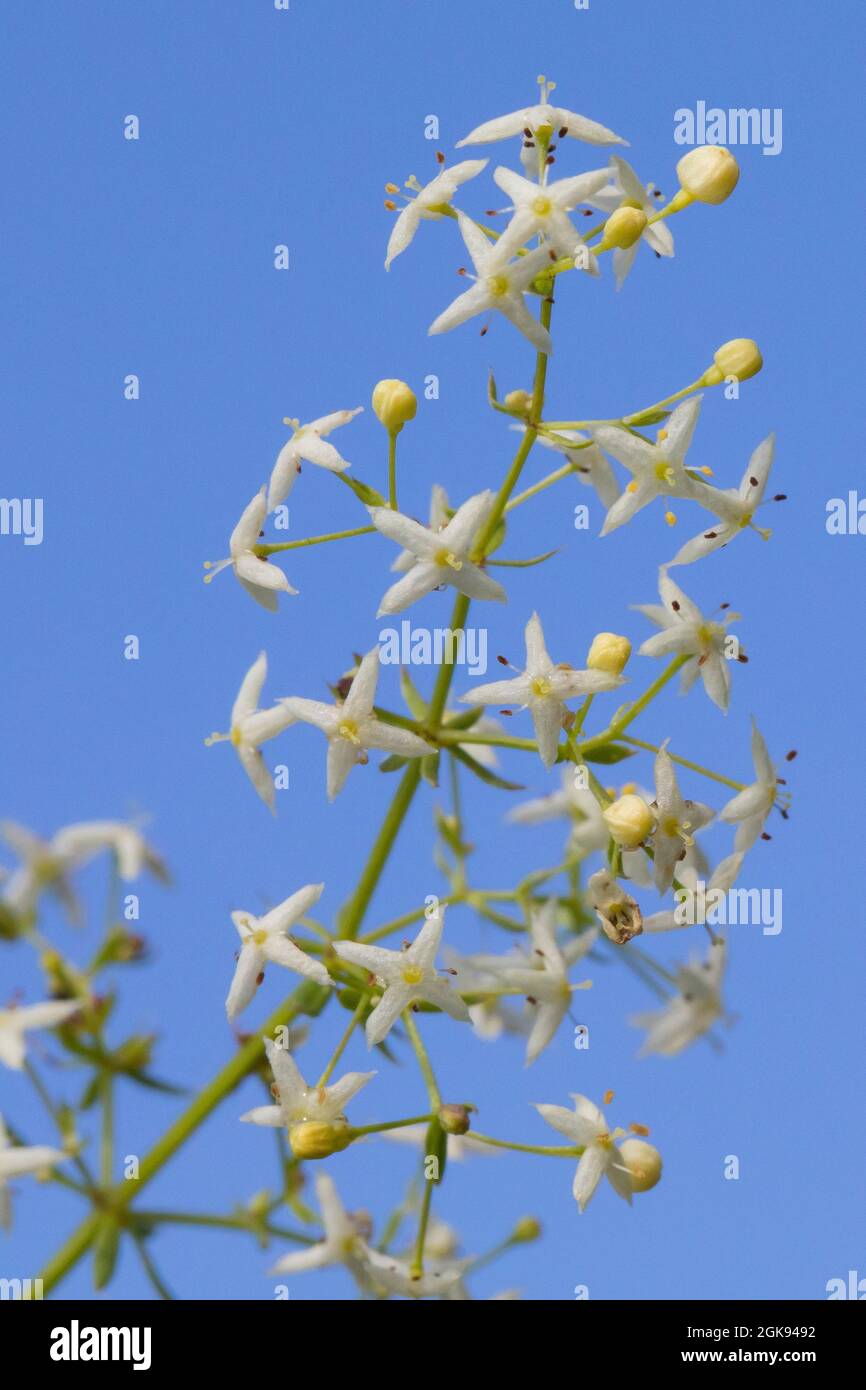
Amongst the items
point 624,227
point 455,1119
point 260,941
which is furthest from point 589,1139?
point 624,227

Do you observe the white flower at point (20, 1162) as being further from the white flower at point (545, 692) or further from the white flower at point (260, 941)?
the white flower at point (545, 692)

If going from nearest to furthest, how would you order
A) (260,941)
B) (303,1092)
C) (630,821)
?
(630,821) < (303,1092) < (260,941)

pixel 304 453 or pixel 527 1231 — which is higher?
pixel 304 453

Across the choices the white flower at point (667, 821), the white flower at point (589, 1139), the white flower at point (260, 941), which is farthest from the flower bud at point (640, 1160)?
the white flower at point (260, 941)

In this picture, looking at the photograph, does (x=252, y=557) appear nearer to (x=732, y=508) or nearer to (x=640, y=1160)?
(x=732, y=508)

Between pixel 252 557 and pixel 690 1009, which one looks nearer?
pixel 252 557

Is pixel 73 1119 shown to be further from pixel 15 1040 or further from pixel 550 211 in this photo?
pixel 550 211
